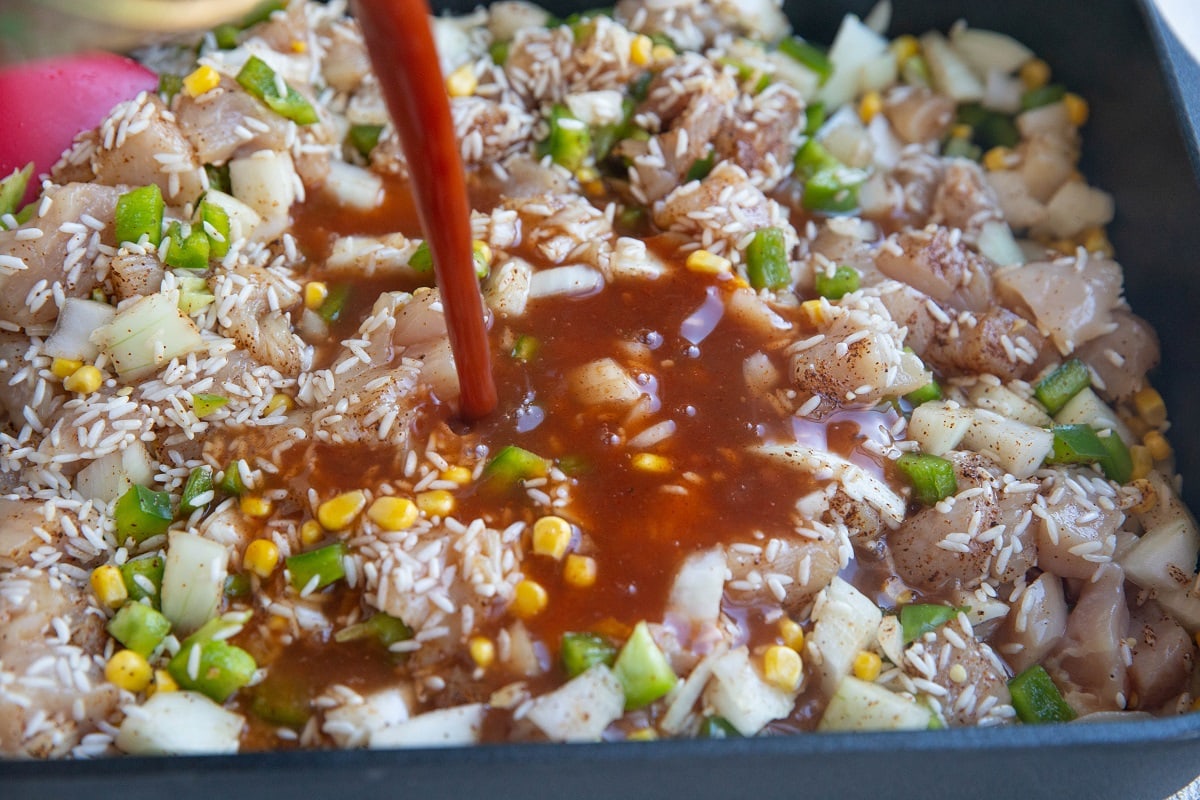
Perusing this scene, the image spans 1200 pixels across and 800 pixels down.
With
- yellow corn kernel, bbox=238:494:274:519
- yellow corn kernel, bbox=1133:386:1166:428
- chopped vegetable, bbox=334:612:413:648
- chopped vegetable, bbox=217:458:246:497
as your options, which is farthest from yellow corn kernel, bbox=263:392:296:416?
yellow corn kernel, bbox=1133:386:1166:428

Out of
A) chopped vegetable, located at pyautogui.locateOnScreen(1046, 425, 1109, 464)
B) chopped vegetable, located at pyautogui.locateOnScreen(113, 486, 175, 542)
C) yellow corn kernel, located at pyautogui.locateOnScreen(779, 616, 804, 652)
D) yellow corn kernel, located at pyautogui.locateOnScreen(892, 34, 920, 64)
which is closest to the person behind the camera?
yellow corn kernel, located at pyautogui.locateOnScreen(779, 616, 804, 652)

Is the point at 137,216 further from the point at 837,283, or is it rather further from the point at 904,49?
the point at 904,49

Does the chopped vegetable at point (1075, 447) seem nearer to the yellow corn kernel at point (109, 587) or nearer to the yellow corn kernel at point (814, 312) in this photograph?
the yellow corn kernel at point (814, 312)

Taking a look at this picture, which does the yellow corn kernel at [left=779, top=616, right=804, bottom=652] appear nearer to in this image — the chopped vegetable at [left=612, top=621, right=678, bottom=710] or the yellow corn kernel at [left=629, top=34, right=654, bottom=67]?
the chopped vegetable at [left=612, top=621, right=678, bottom=710]

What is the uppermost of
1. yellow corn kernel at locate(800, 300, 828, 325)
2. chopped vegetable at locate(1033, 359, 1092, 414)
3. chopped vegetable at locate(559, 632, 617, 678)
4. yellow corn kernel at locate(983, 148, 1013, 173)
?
yellow corn kernel at locate(983, 148, 1013, 173)

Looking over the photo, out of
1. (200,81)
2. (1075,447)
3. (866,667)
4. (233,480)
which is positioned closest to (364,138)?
(200,81)
